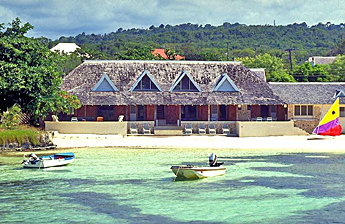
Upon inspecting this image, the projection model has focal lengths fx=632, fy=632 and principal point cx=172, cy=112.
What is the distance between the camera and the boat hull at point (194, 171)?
29.6 metres

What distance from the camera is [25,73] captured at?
38.4 metres

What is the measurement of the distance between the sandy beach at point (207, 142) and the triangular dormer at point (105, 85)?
19.4 feet

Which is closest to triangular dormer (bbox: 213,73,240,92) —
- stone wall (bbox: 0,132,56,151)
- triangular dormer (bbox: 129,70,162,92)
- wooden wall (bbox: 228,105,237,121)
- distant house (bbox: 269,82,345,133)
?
wooden wall (bbox: 228,105,237,121)

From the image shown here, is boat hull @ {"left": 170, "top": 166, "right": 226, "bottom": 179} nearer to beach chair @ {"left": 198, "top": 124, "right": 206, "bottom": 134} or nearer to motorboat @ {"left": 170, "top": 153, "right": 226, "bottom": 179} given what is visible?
motorboat @ {"left": 170, "top": 153, "right": 226, "bottom": 179}

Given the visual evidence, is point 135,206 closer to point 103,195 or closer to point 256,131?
point 103,195

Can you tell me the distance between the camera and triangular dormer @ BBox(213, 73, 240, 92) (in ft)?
173

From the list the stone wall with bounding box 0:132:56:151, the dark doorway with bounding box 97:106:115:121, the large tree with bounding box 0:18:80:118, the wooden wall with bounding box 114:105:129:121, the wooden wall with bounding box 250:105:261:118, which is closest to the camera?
the large tree with bounding box 0:18:80:118

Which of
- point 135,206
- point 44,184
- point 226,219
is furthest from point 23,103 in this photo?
point 226,219

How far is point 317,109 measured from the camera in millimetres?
54281

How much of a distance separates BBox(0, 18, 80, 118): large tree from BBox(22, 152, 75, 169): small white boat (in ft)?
17.1

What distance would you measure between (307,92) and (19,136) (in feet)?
83.8

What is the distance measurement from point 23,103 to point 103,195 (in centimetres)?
1509

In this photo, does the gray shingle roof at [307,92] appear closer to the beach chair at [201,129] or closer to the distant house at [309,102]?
the distant house at [309,102]

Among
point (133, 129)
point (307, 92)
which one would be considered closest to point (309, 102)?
point (307, 92)
